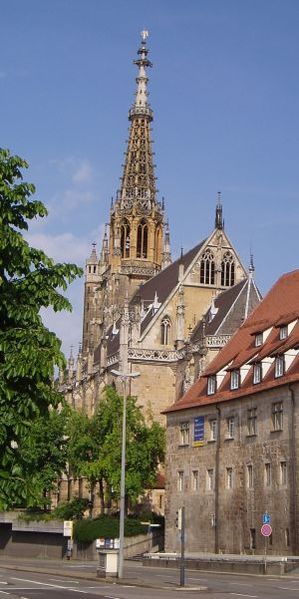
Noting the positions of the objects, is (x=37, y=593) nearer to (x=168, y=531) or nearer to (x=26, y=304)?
(x=26, y=304)

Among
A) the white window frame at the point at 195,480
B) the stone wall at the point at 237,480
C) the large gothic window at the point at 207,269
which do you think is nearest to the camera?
the stone wall at the point at 237,480

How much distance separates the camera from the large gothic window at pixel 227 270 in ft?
310

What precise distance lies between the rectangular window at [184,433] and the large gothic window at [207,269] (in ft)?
116

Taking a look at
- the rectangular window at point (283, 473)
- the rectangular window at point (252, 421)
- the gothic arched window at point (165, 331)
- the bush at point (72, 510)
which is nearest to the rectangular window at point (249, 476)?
the rectangular window at point (252, 421)

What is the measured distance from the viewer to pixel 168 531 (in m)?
60.4

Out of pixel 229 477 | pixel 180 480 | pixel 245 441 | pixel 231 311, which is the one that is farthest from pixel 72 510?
pixel 245 441

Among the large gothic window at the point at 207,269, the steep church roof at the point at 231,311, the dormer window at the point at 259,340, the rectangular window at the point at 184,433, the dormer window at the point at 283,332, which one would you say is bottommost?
the rectangular window at the point at 184,433

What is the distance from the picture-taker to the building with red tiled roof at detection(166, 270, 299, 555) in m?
47.8

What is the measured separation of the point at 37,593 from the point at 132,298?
7734cm

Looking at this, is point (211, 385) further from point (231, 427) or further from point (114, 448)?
point (114, 448)

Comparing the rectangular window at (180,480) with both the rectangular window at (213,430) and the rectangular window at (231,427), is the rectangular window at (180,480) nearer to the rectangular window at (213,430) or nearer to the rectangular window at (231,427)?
the rectangular window at (213,430)

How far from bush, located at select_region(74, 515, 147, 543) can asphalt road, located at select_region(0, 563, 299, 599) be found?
26.0m

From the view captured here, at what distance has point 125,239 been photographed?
109562 mm

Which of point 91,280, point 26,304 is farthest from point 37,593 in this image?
point 91,280
